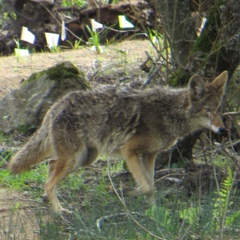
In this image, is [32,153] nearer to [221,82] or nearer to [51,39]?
A: [221,82]

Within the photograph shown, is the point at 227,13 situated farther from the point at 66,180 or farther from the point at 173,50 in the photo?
the point at 66,180

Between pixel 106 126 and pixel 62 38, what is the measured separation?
20.9 ft

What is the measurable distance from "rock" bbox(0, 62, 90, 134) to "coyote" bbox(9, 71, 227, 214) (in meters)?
2.05

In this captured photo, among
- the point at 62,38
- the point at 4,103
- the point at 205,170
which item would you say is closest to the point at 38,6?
the point at 62,38

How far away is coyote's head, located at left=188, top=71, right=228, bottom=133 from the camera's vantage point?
23.1 feet

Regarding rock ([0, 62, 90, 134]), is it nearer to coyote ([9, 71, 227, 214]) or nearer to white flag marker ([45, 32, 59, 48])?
coyote ([9, 71, 227, 214])

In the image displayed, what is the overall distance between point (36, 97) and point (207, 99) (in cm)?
311

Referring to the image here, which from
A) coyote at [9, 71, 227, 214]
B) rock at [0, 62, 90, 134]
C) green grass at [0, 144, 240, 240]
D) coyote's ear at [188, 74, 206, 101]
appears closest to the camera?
green grass at [0, 144, 240, 240]

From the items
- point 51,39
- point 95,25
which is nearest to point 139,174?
point 95,25

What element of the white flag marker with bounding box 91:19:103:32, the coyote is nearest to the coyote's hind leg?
the coyote

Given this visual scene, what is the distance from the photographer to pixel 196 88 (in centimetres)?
710

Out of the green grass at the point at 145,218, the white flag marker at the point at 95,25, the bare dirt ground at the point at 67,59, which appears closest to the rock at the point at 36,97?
the bare dirt ground at the point at 67,59

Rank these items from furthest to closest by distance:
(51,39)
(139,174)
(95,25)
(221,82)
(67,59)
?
(51,39) < (95,25) < (67,59) < (221,82) < (139,174)

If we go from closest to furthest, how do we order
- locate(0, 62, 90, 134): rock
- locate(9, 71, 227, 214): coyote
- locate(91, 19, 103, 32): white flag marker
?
locate(9, 71, 227, 214): coyote → locate(0, 62, 90, 134): rock → locate(91, 19, 103, 32): white flag marker
